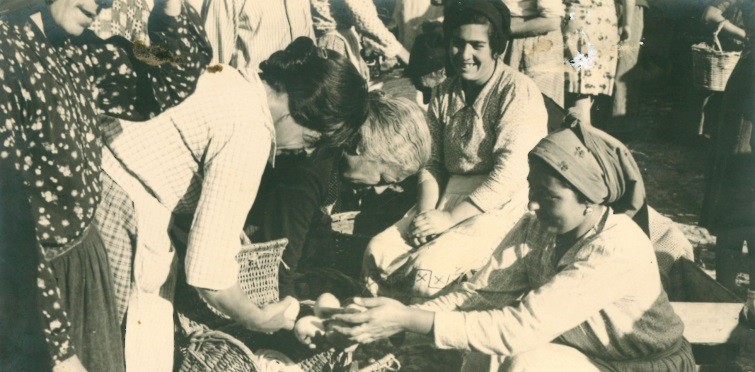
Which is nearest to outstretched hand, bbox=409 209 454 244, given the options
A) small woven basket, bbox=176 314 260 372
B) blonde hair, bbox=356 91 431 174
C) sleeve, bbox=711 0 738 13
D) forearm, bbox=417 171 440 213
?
forearm, bbox=417 171 440 213

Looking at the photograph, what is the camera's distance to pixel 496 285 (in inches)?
114

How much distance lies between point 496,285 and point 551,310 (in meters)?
0.30

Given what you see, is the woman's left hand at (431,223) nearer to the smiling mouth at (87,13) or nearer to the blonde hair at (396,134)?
the blonde hair at (396,134)

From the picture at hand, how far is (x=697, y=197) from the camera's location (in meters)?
3.51

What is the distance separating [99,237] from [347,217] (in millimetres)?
1169

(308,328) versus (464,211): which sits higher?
(464,211)

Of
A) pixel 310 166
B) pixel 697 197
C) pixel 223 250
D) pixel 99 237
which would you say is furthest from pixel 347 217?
pixel 697 197

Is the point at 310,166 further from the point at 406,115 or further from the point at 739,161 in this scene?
the point at 739,161

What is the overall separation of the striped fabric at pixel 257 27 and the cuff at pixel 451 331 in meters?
1.33

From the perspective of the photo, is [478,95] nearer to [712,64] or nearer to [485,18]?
[485,18]

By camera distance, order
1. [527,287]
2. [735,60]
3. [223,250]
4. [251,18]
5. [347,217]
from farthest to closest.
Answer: [347,217], [251,18], [735,60], [527,287], [223,250]

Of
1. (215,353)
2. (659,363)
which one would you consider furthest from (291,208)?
(659,363)

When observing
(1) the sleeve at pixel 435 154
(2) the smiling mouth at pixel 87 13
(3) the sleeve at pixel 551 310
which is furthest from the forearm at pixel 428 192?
(2) the smiling mouth at pixel 87 13

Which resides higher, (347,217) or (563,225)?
(563,225)
